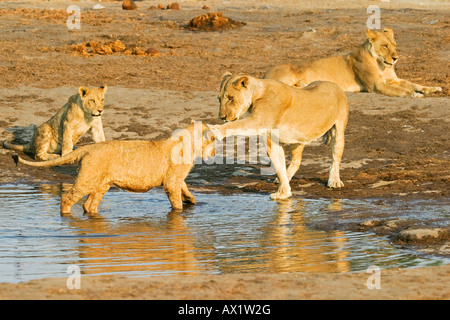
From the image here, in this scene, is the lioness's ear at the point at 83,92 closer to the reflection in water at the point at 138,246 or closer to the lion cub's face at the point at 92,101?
the lion cub's face at the point at 92,101

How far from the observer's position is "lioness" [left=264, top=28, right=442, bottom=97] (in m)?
14.2

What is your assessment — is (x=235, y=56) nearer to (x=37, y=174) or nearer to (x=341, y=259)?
(x=37, y=174)

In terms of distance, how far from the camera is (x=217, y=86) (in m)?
14.9

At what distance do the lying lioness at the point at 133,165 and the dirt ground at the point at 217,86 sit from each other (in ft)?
5.03

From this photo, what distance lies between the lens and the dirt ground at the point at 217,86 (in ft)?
19.1

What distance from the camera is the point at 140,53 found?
1677 centimetres

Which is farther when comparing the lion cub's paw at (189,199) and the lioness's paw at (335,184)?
the lioness's paw at (335,184)

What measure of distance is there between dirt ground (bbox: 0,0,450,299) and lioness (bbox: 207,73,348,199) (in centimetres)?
52

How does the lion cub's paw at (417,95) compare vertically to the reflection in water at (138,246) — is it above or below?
above

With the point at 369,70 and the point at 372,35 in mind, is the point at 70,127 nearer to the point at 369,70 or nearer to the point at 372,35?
the point at 369,70

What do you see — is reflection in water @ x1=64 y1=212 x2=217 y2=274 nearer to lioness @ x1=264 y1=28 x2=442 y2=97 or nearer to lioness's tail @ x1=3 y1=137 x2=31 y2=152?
lioness's tail @ x1=3 y1=137 x2=31 y2=152

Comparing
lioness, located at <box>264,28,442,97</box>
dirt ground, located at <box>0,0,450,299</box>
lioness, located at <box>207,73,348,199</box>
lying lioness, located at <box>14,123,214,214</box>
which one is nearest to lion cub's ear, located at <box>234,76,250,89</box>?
lioness, located at <box>207,73,348,199</box>

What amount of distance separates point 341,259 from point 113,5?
18563 millimetres

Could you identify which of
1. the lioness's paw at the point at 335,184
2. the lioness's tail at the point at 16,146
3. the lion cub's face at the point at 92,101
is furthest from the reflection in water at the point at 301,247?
the lioness's tail at the point at 16,146
